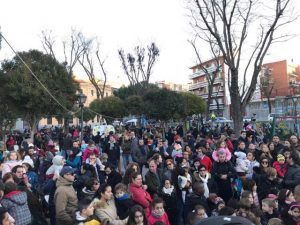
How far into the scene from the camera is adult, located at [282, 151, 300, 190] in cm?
696

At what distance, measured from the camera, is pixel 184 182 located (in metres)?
6.96

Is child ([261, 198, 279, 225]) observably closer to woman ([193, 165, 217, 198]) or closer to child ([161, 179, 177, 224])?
woman ([193, 165, 217, 198])

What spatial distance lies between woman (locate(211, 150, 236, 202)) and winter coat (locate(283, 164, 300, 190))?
106 centimetres

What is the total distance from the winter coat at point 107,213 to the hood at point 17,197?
91 centimetres

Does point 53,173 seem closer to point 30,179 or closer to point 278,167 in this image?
point 30,179

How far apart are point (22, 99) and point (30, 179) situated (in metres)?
16.0

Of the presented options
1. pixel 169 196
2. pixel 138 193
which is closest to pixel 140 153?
pixel 169 196

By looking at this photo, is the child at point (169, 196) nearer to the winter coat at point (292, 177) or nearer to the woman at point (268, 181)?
the woman at point (268, 181)

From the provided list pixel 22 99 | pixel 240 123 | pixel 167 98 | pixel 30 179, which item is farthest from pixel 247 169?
pixel 167 98

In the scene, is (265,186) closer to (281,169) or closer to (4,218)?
(281,169)

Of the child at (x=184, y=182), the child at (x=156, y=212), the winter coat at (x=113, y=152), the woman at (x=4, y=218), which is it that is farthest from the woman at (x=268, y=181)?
the winter coat at (x=113, y=152)

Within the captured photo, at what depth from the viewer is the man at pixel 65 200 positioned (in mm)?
5098

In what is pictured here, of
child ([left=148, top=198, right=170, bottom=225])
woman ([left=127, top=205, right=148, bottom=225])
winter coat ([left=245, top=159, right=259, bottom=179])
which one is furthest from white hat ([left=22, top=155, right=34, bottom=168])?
winter coat ([left=245, top=159, right=259, bottom=179])

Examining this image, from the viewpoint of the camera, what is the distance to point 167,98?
2975 centimetres
